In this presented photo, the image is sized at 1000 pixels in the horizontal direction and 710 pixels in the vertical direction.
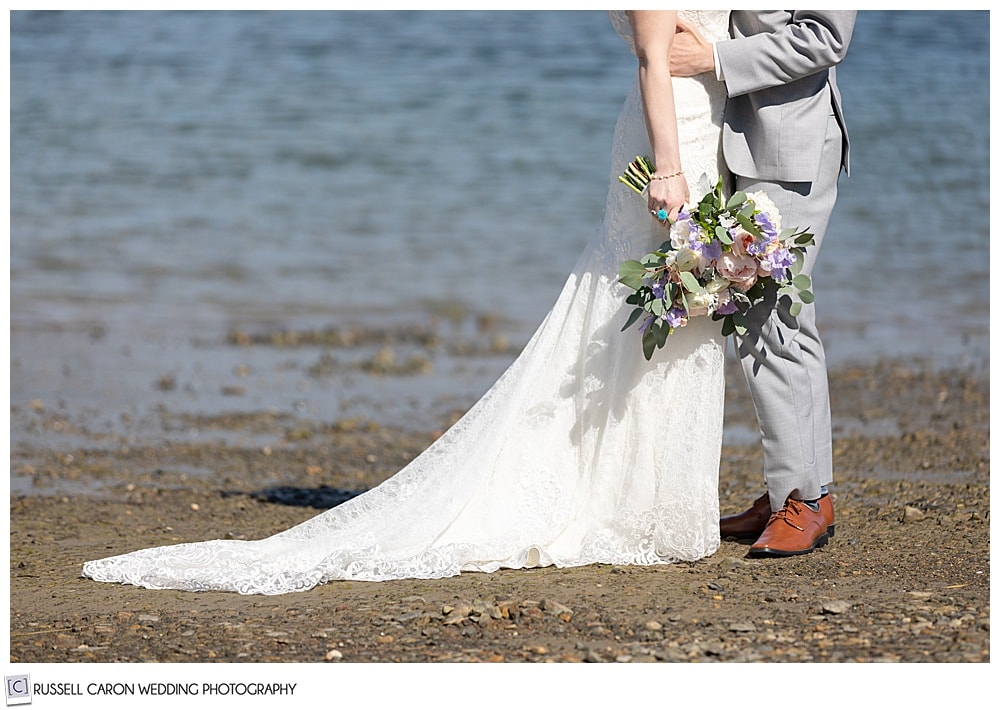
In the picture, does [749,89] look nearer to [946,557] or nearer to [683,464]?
[683,464]

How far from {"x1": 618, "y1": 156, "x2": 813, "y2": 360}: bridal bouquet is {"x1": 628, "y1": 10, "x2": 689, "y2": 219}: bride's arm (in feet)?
0.21

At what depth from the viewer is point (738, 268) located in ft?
11.6

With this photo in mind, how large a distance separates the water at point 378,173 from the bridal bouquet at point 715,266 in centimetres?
377

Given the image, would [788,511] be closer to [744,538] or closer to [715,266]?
[744,538]

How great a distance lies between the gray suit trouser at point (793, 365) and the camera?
12.2 feet

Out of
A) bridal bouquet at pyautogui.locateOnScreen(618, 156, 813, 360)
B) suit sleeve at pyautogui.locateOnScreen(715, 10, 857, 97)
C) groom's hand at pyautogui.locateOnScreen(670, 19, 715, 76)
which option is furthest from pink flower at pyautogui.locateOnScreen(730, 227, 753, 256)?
groom's hand at pyautogui.locateOnScreen(670, 19, 715, 76)

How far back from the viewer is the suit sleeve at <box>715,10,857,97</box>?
3.50 meters

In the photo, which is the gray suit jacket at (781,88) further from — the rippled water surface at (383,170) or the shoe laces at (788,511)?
the rippled water surface at (383,170)

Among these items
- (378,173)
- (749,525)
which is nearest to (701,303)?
(749,525)

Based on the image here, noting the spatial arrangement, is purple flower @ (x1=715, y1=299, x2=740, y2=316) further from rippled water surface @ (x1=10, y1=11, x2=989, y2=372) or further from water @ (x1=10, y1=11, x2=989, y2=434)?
rippled water surface @ (x1=10, y1=11, x2=989, y2=372)

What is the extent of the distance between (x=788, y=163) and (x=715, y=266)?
1.25ft
